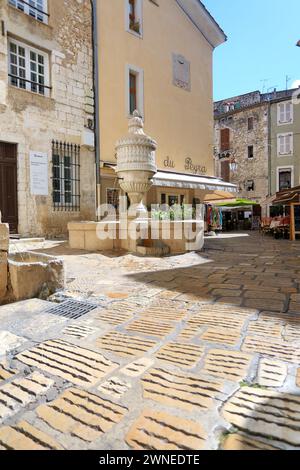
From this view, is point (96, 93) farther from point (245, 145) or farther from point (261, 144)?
point (245, 145)

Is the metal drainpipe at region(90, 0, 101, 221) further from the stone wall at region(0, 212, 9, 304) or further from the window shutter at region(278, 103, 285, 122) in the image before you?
the window shutter at region(278, 103, 285, 122)

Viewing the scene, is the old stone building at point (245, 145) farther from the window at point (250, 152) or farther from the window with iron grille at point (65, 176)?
the window with iron grille at point (65, 176)

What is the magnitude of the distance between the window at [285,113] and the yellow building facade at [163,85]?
12393 millimetres

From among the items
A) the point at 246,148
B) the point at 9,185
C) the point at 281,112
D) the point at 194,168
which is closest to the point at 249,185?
the point at 246,148

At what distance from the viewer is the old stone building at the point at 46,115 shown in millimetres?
8438

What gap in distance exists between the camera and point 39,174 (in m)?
8.96

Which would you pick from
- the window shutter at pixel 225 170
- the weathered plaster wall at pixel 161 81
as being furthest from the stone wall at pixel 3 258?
the window shutter at pixel 225 170

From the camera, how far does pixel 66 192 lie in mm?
9953

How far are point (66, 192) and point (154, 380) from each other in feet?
29.5

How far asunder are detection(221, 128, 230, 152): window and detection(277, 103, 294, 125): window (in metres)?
4.85

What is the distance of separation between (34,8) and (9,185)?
531cm
